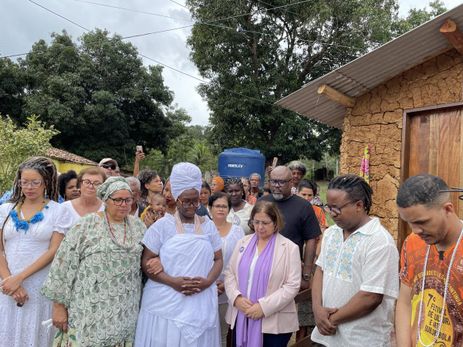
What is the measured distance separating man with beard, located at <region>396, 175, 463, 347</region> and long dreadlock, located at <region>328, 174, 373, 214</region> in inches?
26.8

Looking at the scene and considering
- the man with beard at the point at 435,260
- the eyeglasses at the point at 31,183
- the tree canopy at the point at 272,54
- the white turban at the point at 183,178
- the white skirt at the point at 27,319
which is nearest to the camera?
the man with beard at the point at 435,260

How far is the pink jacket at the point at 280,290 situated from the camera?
3.02 metres

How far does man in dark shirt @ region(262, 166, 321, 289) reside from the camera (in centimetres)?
381

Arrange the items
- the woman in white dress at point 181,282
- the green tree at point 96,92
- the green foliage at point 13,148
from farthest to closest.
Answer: the green tree at point 96,92 < the green foliage at point 13,148 < the woman in white dress at point 181,282

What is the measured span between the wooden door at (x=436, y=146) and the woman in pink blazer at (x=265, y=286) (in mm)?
2616

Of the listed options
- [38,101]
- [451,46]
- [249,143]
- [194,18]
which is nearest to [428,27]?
[451,46]

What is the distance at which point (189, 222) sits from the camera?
3080mm

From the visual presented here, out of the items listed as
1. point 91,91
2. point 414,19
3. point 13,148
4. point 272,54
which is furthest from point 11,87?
point 414,19

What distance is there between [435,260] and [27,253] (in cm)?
287

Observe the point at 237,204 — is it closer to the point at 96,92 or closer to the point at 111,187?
the point at 111,187

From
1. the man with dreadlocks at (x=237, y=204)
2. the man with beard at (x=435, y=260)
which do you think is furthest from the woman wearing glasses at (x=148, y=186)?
the man with beard at (x=435, y=260)

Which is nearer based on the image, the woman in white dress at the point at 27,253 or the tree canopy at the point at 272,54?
the woman in white dress at the point at 27,253

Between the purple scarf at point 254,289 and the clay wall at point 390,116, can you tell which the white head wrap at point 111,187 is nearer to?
the purple scarf at point 254,289

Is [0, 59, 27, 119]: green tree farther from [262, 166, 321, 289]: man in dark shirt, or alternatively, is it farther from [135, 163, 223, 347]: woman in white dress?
[135, 163, 223, 347]: woman in white dress
